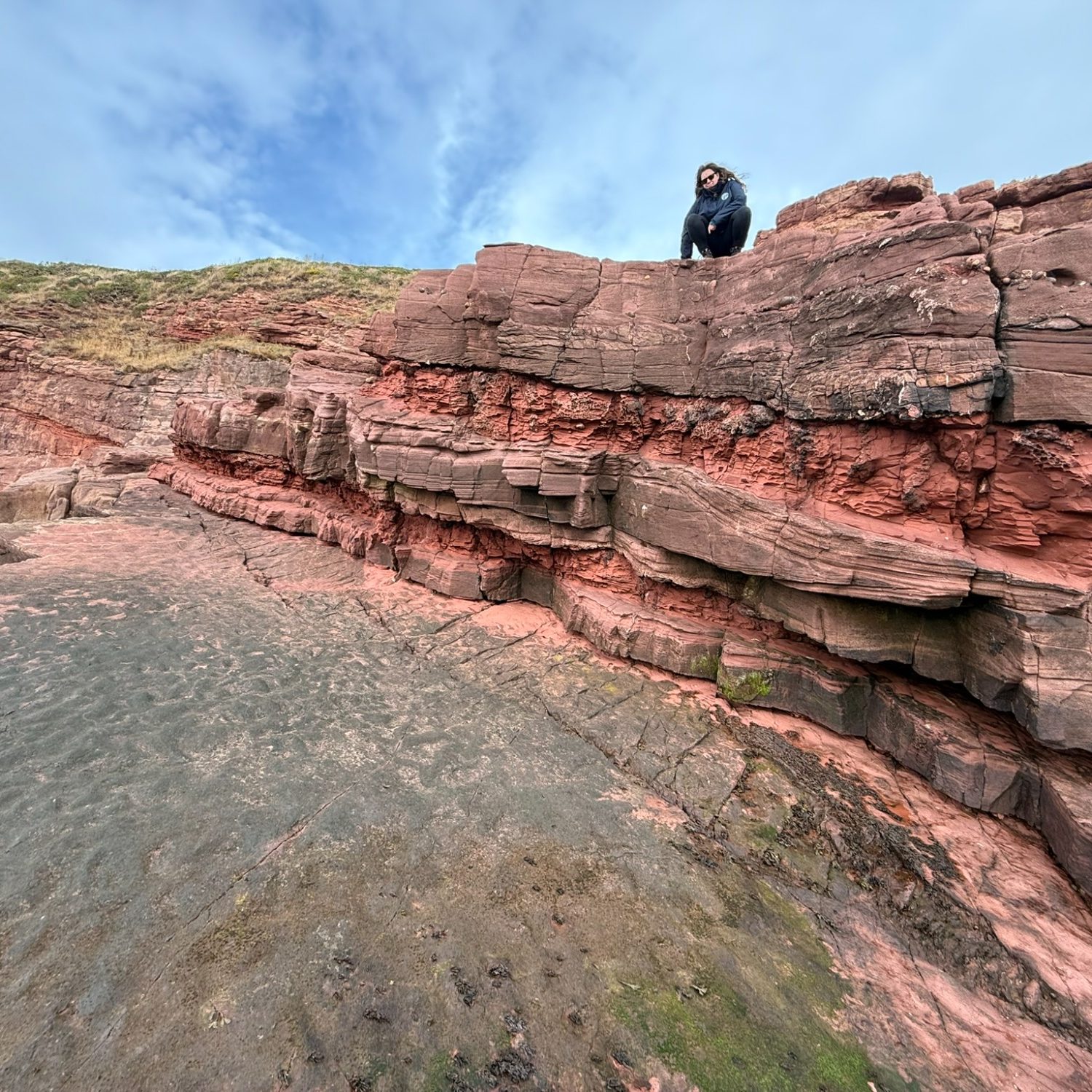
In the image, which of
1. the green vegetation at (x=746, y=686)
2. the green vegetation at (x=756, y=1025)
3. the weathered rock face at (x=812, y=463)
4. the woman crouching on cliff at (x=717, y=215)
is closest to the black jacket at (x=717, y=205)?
the woman crouching on cliff at (x=717, y=215)

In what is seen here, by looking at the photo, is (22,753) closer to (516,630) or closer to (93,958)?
(93,958)

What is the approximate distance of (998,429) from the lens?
5547mm

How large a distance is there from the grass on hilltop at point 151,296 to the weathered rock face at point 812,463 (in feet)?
60.7

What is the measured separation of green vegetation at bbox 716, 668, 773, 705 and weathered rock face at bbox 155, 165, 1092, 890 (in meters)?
0.05

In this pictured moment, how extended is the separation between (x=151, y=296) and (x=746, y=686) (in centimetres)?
3841

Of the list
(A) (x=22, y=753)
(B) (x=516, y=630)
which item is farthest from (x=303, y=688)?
(B) (x=516, y=630)

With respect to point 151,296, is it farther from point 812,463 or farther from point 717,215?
point 812,463

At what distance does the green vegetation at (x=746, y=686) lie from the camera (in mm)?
7082

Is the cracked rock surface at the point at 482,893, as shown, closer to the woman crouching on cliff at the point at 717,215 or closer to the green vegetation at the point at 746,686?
the green vegetation at the point at 746,686

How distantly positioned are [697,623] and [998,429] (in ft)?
14.2

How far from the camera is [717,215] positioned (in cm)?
900

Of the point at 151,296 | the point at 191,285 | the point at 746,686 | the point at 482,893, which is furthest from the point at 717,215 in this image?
the point at 151,296

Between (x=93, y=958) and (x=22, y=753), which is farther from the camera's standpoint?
(x=22, y=753)

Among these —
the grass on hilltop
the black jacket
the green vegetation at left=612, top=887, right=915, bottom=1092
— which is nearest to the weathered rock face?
the black jacket
